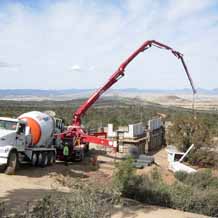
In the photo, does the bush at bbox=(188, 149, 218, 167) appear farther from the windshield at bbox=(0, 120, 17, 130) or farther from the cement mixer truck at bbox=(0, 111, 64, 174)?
the windshield at bbox=(0, 120, 17, 130)

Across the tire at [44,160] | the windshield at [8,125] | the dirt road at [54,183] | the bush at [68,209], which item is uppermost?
the windshield at [8,125]

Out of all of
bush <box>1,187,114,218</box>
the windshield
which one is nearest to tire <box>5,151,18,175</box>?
the windshield

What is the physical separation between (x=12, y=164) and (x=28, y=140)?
2.07 m

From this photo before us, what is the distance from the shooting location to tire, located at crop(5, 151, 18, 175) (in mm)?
18188

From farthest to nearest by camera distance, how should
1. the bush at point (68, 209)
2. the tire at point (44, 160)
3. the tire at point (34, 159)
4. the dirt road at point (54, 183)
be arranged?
the tire at point (44, 160) → the tire at point (34, 159) → the dirt road at point (54, 183) → the bush at point (68, 209)

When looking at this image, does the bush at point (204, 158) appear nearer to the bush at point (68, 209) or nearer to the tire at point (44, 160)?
the tire at point (44, 160)

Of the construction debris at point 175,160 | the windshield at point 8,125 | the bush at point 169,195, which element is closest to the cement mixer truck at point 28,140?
the windshield at point 8,125

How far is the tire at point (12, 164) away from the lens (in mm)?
18188

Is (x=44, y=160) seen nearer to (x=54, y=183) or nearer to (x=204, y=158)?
(x=54, y=183)

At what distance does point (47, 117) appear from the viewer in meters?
22.2

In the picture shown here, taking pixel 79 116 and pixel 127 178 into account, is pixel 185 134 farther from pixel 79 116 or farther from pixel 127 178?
pixel 127 178

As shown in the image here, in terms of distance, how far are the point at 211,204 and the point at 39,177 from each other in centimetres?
761

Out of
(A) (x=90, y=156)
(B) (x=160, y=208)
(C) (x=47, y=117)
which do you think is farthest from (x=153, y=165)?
(B) (x=160, y=208)

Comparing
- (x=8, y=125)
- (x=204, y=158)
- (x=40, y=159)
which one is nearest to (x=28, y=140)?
(x=40, y=159)
